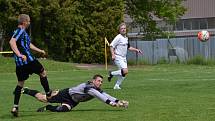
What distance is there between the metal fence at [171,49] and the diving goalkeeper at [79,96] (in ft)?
137

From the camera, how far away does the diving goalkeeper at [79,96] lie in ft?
39.2

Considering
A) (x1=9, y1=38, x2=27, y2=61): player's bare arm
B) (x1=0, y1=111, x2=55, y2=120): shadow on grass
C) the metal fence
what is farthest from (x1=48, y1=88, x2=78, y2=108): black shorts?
the metal fence

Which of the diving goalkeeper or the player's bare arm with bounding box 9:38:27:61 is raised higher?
the player's bare arm with bounding box 9:38:27:61

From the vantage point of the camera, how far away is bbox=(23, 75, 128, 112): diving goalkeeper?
11945 millimetres

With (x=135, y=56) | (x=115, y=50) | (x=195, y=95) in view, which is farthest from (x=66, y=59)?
(x=195, y=95)

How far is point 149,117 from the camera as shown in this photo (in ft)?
35.3

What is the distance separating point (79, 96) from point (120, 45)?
22.2 feet

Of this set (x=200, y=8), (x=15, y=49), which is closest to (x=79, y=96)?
(x=15, y=49)

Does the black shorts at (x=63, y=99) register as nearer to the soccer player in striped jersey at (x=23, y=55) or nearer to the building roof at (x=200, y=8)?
the soccer player in striped jersey at (x=23, y=55)

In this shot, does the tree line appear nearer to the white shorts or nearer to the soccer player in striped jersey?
the white shorts

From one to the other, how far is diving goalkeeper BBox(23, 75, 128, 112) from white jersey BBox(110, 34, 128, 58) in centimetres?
654

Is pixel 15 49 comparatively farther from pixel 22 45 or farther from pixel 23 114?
pixel 23 114

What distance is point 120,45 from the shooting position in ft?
61.8

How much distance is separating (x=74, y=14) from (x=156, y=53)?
10.5m
